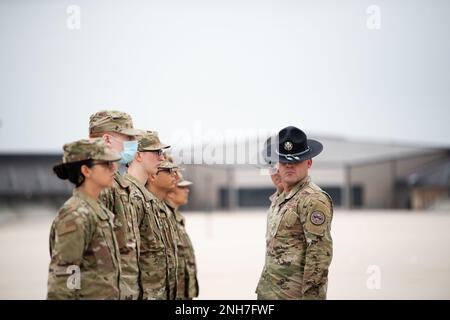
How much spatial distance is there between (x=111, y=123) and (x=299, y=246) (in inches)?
58.8

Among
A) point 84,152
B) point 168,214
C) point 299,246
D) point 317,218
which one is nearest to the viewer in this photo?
point 84,152

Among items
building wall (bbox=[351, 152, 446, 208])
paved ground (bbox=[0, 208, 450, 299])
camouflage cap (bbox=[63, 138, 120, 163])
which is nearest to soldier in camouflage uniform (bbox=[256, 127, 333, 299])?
camouflage cap (bbox=[63, 138, 120, 163])

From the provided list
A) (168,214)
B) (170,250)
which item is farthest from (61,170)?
(168,214)

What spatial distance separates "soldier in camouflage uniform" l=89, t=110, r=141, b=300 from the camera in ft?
12.2

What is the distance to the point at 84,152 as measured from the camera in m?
3.23

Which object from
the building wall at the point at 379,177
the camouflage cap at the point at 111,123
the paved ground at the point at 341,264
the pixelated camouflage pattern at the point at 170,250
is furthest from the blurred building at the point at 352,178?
the camouflage cap at the point at 111,123

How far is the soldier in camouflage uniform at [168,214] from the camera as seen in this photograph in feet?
15.0

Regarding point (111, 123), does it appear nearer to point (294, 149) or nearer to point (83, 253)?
point (83, 253)

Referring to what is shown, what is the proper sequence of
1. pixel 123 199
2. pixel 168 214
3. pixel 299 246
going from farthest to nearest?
1. pixel 168 214
2. pixel 123 199
3. pixel 299 246

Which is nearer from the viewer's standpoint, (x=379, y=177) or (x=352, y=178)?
(x=352, y=178)

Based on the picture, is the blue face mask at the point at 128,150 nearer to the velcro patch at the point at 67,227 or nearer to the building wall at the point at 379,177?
the velcro patch at the point at 67,227
